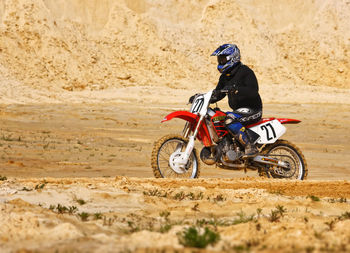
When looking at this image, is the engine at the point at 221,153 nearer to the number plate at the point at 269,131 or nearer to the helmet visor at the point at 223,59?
the number plate at the point at 269,131

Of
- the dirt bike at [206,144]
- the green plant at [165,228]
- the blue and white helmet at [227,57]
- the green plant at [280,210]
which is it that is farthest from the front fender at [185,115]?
the green plant at [165,228]

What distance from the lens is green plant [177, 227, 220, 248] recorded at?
4195 millimetres

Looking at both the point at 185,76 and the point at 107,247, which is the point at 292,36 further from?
the point at 107,247

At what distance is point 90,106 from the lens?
29.8 meters

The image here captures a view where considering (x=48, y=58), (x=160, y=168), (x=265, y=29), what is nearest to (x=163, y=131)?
(x=160, y=168)

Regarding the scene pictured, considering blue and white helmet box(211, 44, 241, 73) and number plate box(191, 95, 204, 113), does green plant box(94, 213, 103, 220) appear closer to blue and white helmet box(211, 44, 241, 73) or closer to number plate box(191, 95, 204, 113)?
number plate box(191, 95, 204, 113)

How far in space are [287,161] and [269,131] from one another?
2.10 feet

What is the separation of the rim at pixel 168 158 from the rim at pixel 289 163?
1.33 meters

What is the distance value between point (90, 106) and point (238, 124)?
71.7ft

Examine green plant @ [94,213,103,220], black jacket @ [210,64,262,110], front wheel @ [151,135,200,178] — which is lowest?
green plant @ [94,213,103,220]

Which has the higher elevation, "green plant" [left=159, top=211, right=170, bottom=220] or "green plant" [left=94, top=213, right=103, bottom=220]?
"green plant" [left=159, top=211, right=170, bottom=220]

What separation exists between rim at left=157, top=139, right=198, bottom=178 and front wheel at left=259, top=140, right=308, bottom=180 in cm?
→ 123

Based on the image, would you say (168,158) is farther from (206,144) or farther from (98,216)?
(98,216)

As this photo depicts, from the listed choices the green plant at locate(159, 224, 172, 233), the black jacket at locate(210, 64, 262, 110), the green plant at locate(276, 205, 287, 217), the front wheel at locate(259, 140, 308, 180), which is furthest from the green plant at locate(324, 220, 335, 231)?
the front wheel at locate(259, 140, 308, 180)
